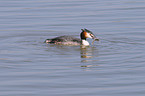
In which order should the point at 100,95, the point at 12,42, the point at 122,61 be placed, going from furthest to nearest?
the point at 12,42 < the point at 122,61 < the point at 100,95

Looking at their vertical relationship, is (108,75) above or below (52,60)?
below

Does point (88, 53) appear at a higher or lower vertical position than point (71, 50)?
lower

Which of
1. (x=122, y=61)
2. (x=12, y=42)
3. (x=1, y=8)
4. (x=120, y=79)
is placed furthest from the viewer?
(x=1, y=8)

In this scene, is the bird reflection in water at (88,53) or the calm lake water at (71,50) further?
the bird reflection in water at (88,53)

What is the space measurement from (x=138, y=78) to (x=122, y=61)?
5.74ft

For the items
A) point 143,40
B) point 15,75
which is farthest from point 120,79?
point 143,40

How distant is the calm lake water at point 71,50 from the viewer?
972 centimetres

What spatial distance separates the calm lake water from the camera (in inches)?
383

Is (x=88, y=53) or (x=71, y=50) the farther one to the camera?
(x=71, y=50)

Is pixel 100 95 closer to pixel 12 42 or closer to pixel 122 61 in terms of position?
pixel 122 61

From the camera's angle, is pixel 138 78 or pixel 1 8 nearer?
pixel 138 78

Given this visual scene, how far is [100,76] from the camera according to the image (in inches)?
414

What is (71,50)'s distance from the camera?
13992 mm

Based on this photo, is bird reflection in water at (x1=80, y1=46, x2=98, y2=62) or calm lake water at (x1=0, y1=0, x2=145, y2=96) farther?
bird reflection in water at (x1=80, y1=46, x2=98, y2=62)
